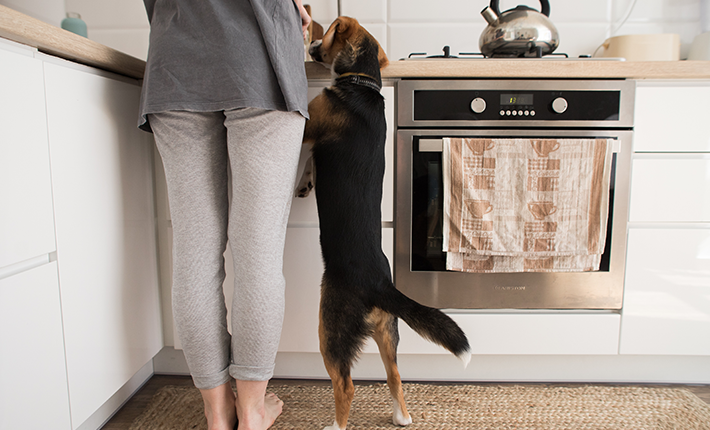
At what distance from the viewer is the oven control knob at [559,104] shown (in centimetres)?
122

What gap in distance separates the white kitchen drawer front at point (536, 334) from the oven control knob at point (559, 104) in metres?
0.64

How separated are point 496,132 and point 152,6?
0.98 meters

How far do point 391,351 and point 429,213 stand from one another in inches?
17.6

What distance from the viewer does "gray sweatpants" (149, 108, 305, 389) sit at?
893 mm

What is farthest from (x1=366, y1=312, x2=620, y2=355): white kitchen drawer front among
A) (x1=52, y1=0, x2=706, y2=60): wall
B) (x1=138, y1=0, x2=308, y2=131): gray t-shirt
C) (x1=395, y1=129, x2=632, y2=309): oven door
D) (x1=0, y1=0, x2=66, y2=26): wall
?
(x1=0, y1=0, x2=66, y2=26): wall

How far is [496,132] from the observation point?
4.03ft

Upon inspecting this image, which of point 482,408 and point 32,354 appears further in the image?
point 482,408

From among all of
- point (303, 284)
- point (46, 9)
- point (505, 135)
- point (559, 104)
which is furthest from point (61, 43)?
point (46, 9)

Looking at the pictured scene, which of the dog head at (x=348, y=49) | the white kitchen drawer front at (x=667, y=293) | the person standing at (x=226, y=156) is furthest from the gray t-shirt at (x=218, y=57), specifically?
the white kitchen drawer front at (x=667, y=293)

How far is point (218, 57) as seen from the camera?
33.5 inches

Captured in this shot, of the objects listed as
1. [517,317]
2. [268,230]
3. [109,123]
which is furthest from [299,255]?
[517,317]

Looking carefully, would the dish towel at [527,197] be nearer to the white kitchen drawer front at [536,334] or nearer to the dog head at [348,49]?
the white kitchen drawer front at [536,334]

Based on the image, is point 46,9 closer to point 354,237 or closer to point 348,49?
point 348,49

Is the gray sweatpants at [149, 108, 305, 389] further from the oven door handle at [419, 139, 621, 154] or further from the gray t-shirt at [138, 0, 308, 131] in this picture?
the oven door handle at [419, 139, 621, 154]
